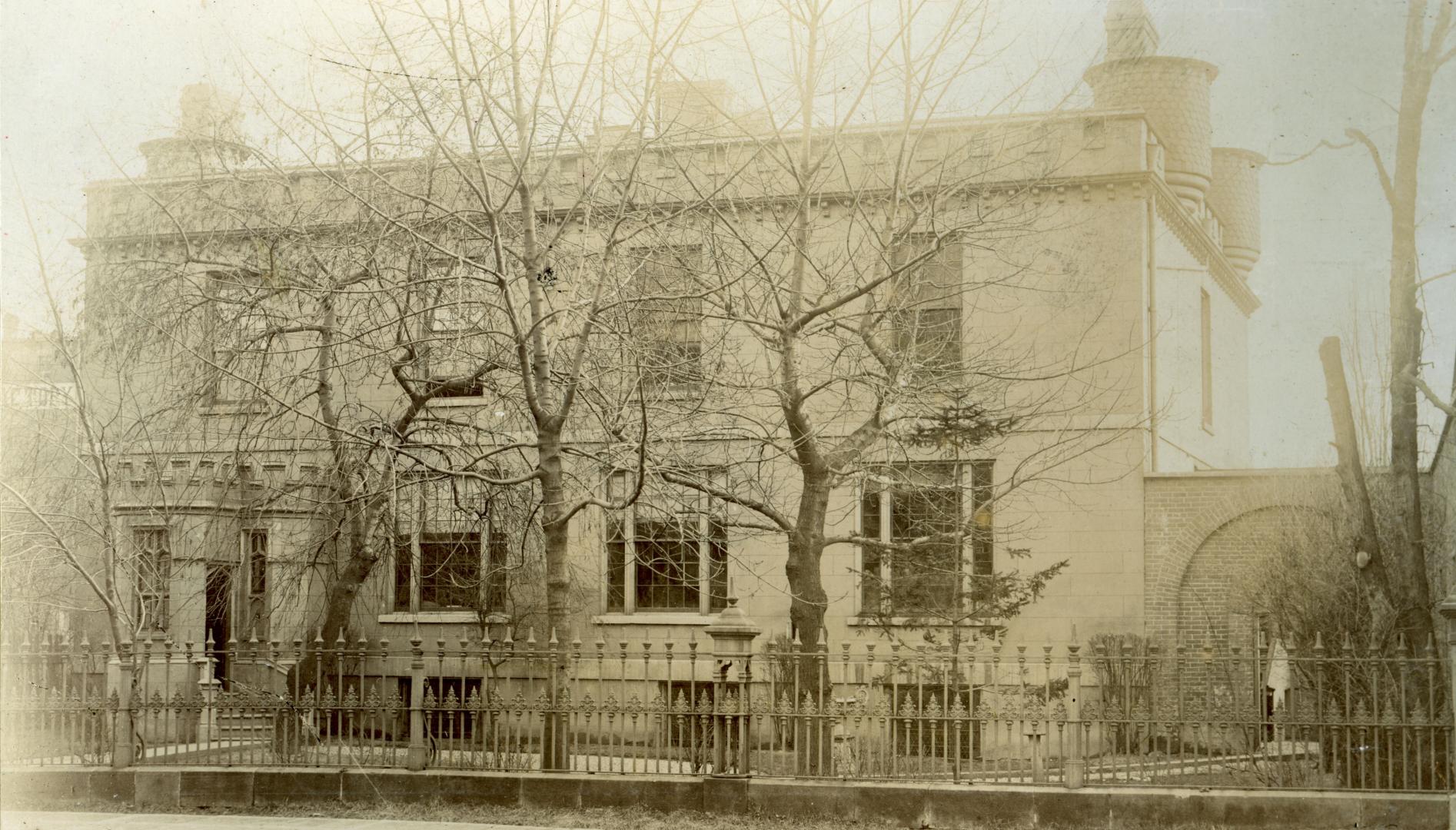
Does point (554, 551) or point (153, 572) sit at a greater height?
point (554, 551)

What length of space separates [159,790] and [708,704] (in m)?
5.00

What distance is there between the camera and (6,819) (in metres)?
11.0

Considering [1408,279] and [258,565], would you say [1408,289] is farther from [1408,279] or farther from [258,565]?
[258,565]

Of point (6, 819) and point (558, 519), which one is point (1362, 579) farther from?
point (6, 819)

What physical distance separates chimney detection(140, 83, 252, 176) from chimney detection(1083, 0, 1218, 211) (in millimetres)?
13182

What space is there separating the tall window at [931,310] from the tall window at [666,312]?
2.16 m

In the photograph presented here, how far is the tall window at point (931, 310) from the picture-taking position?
14312 mm

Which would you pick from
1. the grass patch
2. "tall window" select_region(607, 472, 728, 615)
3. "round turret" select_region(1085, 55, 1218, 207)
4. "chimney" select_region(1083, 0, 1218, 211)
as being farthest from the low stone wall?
"round turret" select_region(1085, 55, 1218, 207)

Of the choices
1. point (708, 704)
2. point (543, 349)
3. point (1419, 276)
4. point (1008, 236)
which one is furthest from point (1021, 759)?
point (1008, 236)

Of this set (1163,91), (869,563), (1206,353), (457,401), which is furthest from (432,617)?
(1163,91)

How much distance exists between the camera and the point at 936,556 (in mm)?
18031

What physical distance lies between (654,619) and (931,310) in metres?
6.19

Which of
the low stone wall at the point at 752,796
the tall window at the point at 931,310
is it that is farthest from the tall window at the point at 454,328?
the tall window at the point at 931,310

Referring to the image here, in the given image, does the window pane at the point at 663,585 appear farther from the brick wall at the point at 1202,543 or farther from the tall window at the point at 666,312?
the brick wall at the point at 1202,543
